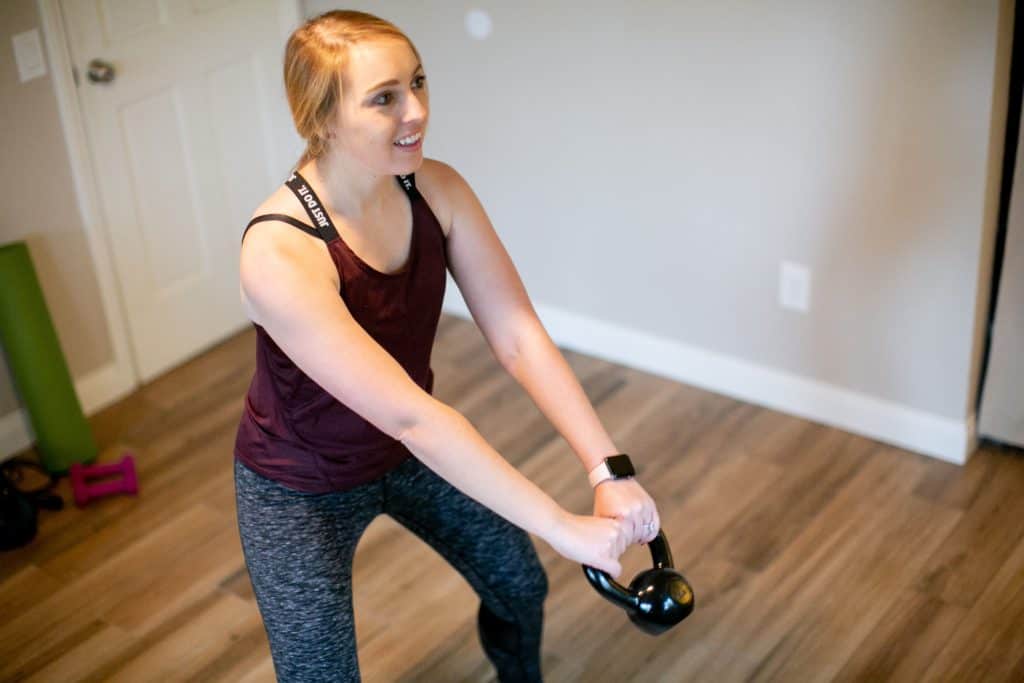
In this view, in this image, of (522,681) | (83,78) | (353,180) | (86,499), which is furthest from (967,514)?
(83,78)

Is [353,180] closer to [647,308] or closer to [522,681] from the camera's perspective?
[522,681]

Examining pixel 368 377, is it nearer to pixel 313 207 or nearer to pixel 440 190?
pixel 313 207

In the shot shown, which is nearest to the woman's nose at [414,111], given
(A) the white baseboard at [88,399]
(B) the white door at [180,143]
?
(B) the white door at [180,143]

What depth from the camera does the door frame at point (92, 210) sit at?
318 centimetres

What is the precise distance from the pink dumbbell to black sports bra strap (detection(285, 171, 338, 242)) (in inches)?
66.9

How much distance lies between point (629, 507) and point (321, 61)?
0.75m

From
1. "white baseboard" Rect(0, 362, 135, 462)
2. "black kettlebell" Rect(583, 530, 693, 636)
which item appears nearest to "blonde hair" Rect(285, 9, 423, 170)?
"black kettlebell" Rect(583, 530, 693, 636)

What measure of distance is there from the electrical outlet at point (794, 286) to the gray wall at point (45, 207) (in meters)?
1.89

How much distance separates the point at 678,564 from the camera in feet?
9.04

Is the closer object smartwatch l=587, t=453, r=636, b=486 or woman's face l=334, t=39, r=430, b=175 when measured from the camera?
woman's face l=334, t=39, r=430, b=175

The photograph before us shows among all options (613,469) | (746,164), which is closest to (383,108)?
(613,469)

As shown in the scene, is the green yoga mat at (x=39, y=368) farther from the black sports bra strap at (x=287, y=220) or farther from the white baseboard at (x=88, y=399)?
the black sports bra strap at (x=287, y=220)

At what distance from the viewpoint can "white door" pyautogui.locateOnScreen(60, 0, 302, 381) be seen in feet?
11.0

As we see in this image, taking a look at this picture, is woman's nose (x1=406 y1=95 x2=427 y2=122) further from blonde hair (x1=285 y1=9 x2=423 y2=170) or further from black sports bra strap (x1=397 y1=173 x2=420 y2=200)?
black sports bra strap (x1=397 y1=173 x2=420 y2=200)
